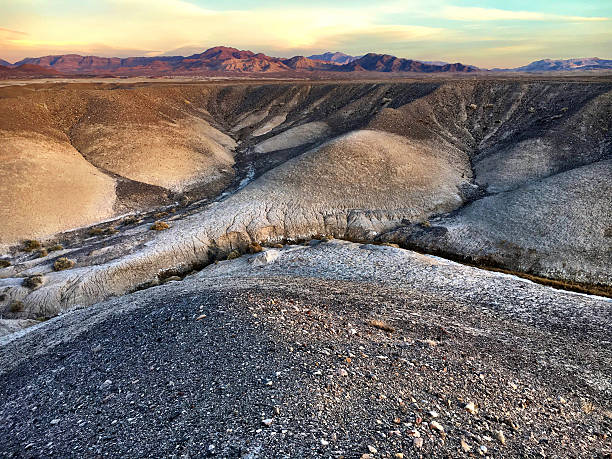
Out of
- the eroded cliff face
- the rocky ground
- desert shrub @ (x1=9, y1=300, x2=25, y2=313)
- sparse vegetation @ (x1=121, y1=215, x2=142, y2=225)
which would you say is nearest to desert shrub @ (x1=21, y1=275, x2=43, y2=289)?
the eroded cliff face

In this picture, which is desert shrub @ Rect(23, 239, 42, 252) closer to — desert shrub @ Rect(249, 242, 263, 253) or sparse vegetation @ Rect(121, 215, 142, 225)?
sparse vegetation @ Rect(121, 215, 142, 225)

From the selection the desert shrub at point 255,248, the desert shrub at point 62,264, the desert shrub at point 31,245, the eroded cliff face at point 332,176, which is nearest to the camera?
the desert shrub at point 62,264

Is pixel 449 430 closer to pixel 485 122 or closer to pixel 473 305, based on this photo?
pixel 473 305

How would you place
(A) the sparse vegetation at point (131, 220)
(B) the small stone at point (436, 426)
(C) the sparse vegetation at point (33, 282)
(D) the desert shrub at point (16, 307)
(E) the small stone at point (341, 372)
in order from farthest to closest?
1. (A) the sparse vegetation at point (131, 220)
2. (C) the sparse vegetation at point (33, 282)
3. (D) the desert shrub at point (16, 307)
4. (E) the small stone at point (341, 372)
5. (B) the small stone at point (436, 426)

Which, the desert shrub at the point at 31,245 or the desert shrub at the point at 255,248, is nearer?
the desert shrub at the point at 255,248

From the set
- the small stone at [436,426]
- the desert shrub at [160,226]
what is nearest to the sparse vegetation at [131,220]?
the desert shrub at [160,226]

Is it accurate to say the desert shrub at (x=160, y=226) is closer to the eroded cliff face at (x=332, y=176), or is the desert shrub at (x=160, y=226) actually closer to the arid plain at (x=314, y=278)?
the arid plain at (x=314, y=278)

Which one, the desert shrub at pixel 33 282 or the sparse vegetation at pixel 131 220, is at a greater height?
the desert shrub at pixel 33 282
